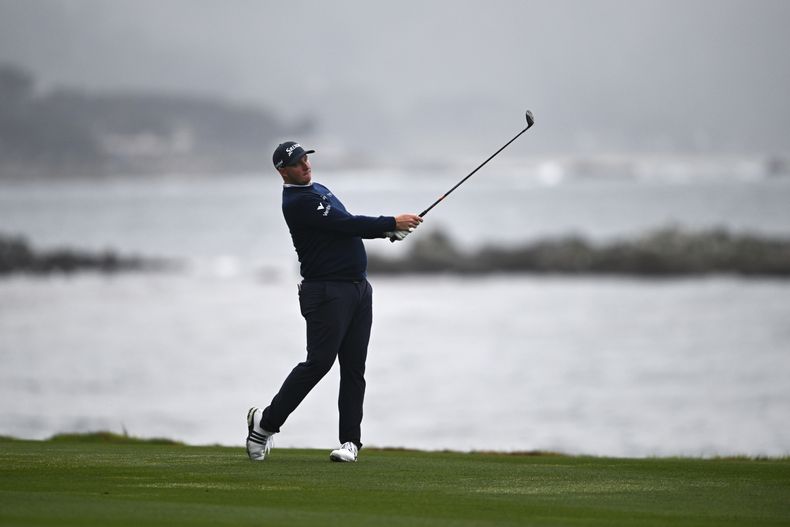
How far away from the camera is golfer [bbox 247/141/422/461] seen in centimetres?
967

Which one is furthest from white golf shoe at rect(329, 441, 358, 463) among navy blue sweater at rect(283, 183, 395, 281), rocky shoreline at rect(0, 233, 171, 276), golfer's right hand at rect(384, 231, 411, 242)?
rocky shoreline at rect(0, 233, 171, 276)

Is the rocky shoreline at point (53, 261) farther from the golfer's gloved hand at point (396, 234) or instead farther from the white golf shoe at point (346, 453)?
the golfer's gloved hand at point (396, 234)

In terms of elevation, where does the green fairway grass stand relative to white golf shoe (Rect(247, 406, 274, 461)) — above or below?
below

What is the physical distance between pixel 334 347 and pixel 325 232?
0.84 m

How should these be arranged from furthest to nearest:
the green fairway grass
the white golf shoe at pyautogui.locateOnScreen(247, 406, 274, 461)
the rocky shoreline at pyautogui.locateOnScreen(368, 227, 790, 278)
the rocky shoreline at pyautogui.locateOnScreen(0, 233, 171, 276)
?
the rocky shoreline at pyautogui.locateOnScreen(0, 233, 171, 276) < the rocky shoreline at pyautogui.locateOnScreen(368, 227, 790, 278) < the white golf shoe at pyautogui.locateOnScreen(247, 406, 274, 461) < the green fairway grass

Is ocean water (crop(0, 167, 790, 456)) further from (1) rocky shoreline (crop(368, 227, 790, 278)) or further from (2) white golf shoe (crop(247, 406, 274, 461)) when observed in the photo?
(2) white golf shoe (crop(247, 406, 274, 461))

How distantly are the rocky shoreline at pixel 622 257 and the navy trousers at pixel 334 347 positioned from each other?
61.6 metres

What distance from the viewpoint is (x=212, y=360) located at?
43.8 meters

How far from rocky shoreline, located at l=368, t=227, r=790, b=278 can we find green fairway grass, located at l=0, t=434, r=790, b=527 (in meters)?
61.6

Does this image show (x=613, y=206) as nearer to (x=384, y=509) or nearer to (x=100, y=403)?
(x=100, y=403)

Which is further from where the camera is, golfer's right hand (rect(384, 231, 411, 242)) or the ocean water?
the ocean water

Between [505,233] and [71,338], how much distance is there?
78094 millimetres

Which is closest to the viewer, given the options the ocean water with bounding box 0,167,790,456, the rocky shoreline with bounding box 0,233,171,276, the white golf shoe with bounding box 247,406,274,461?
the white golf shoe with bounding box 247,406,274,461

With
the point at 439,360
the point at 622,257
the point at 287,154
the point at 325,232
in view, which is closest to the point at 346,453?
the point at 325,232
